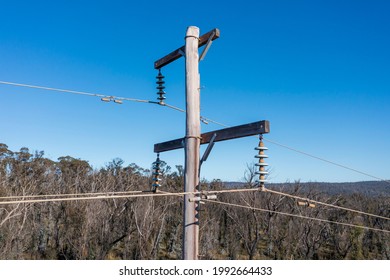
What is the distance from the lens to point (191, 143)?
4.17 m

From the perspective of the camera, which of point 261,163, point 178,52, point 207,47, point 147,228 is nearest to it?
point 261,163

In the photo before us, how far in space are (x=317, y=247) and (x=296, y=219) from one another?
225 centimetres

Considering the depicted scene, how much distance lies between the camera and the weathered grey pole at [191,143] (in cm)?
403

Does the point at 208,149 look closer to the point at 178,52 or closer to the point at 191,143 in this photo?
the point at 191,143

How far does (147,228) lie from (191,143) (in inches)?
634

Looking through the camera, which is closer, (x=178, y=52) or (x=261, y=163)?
(x=261, y=163)

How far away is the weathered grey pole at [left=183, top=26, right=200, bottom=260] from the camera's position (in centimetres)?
403

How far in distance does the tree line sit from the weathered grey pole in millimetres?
12148

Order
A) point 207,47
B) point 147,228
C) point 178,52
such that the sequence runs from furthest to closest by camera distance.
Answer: point 147,228 < point 178,52 < point 207,47

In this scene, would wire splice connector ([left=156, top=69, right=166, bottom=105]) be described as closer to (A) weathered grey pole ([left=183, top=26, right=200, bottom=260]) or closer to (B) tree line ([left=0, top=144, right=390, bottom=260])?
(A) weathered grey pole ([left=183, top=26, right=200, bottom=260])

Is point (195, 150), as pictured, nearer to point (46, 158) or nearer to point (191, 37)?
point (191, 37)

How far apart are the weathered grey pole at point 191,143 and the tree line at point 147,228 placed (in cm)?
1215

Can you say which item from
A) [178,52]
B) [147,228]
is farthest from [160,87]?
[147,228]

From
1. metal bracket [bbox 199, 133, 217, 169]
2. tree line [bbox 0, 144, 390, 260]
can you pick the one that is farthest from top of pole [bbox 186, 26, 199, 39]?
tree line [bbox 0, 144, 390, 260]
